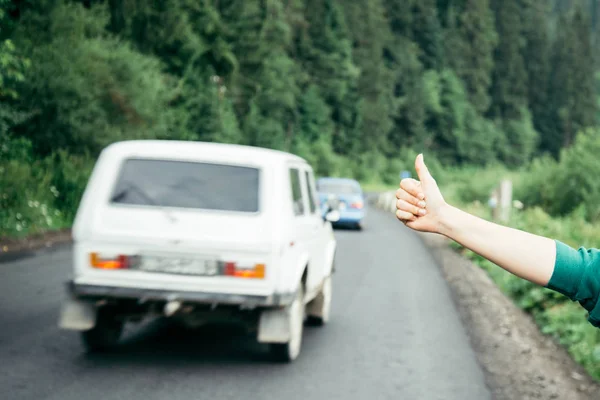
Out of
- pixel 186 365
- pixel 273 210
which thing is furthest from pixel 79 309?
pixel 273 210

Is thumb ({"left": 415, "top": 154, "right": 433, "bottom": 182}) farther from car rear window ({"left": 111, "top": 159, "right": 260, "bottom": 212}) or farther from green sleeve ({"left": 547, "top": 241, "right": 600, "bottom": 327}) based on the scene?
car rear window ({"left": 111, "top": 159, "right": 260, "bottom": 212})

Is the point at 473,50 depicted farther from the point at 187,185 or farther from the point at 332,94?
the point at 187,185

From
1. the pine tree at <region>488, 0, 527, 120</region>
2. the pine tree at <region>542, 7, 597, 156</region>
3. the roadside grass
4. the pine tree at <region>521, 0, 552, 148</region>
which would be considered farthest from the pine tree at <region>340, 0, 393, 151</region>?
the roadside grass

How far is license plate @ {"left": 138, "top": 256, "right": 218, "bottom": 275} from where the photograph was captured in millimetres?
6750

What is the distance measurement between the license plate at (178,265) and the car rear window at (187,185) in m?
0.50

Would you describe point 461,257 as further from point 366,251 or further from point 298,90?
point 298,90

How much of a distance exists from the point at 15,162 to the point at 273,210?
1453cm

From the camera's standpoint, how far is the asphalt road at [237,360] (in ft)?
20.9

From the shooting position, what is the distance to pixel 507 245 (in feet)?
7.38

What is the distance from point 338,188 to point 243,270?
2081 centimetres

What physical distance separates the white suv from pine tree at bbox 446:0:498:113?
99.7 m

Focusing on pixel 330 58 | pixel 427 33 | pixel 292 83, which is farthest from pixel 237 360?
pixel 427 33

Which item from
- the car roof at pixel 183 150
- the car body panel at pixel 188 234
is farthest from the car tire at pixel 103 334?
the car roof at pixel 183 150

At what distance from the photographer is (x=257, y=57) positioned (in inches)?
→ 2384
